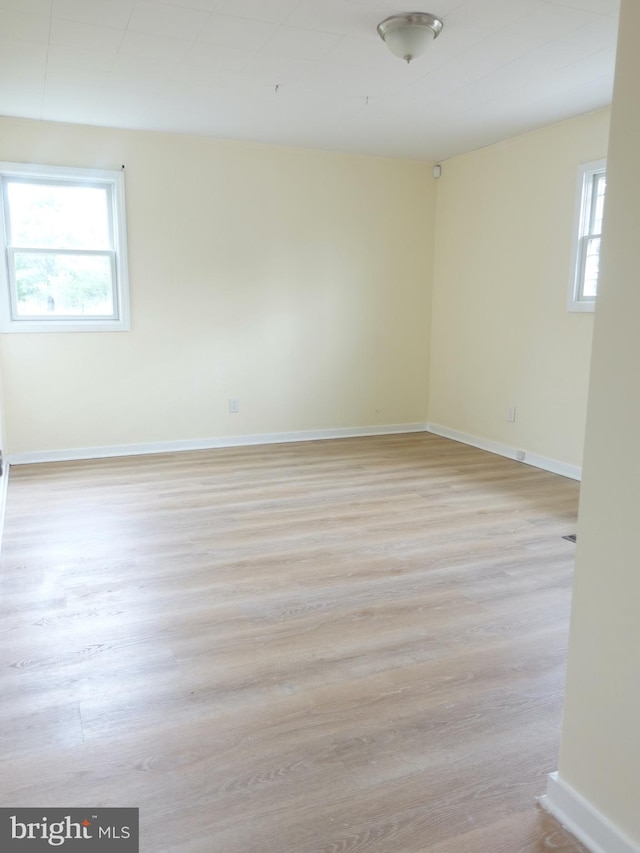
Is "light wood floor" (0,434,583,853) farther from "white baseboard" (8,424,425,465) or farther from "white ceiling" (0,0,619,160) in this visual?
"white ceiling" (0,0,619,160)

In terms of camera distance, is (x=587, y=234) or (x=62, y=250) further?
(x=62, y=250)

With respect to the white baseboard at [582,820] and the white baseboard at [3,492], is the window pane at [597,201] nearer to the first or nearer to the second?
the white baseboard at [582,820]

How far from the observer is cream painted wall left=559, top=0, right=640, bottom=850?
4.25 ft

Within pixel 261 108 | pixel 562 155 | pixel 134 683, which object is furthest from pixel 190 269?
pixel 134 683

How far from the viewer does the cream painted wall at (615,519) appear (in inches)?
50.9

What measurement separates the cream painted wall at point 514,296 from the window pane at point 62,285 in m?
3.15

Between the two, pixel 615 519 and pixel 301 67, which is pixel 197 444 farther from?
pixel 615 519

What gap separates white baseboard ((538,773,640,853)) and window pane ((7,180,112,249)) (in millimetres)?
4821

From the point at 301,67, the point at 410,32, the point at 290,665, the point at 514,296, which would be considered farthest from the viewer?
the point at 514,296

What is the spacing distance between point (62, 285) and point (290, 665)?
393cm

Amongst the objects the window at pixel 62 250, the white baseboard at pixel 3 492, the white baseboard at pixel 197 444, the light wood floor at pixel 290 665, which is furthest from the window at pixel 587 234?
the white baseboard at pixel 3 492

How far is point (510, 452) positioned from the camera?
5363 millimetres

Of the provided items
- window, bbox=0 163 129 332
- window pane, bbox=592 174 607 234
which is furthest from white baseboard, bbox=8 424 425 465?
window pane, bbox=592 174 607 234

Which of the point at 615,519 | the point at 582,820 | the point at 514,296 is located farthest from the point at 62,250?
the point at 582,820
